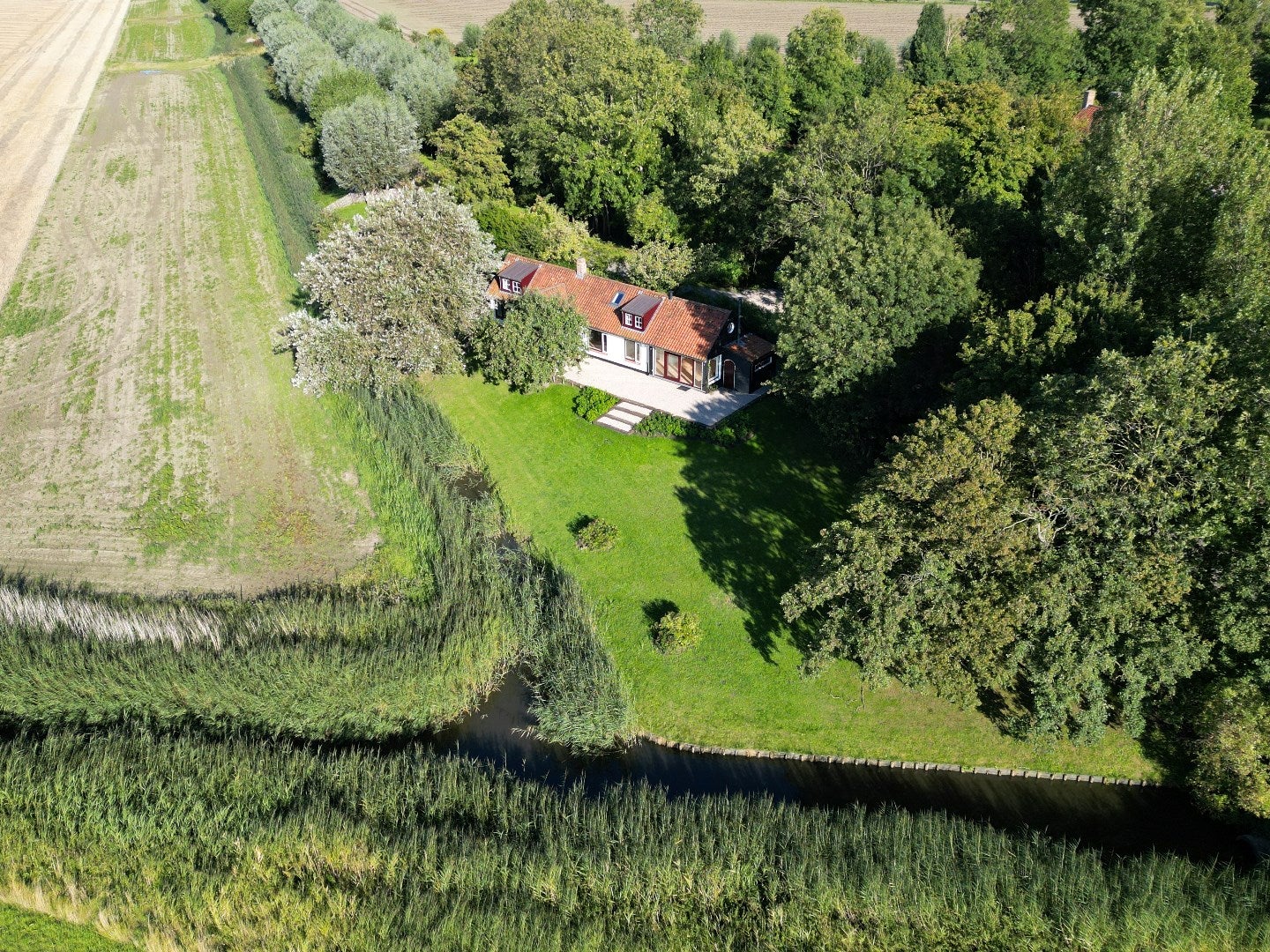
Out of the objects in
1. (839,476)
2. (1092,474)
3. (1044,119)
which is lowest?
(839,476)

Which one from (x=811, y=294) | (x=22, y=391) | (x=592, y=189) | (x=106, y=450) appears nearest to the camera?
(x=811, y=294)

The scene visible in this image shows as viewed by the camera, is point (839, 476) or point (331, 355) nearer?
point (839, 476)

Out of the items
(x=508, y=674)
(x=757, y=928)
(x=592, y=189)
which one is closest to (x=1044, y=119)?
(x=592, y=189)

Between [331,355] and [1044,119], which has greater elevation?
[1044,119]

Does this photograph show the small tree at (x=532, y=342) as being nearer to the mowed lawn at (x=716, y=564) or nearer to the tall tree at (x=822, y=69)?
the mowed lawn at (x=716, y=564)

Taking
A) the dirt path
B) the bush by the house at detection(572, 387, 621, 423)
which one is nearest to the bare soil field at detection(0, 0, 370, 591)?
the dirt path

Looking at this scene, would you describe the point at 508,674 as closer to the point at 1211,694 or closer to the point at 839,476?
the point at 839,476

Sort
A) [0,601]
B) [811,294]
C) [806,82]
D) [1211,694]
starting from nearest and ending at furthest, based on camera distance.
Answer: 1. [1211,694]
2. [0,601]
3. [811,294]
4. [806,82]
